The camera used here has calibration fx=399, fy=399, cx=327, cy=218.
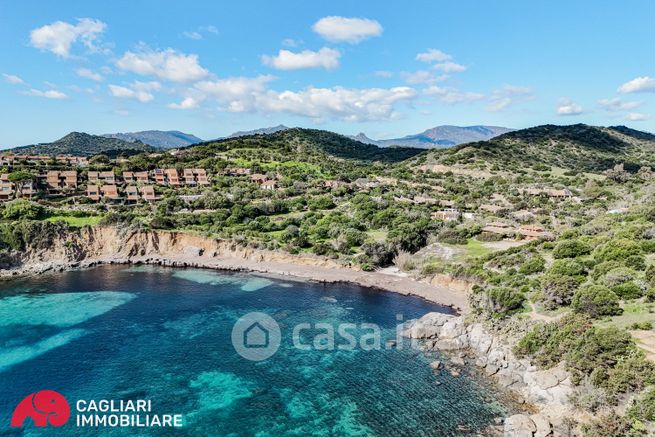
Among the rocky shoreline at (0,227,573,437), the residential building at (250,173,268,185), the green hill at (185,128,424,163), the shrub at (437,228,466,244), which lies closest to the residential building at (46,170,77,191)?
the rocky shoreline at (0,227,573,437)

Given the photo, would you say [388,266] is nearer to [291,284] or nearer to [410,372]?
[291,284]

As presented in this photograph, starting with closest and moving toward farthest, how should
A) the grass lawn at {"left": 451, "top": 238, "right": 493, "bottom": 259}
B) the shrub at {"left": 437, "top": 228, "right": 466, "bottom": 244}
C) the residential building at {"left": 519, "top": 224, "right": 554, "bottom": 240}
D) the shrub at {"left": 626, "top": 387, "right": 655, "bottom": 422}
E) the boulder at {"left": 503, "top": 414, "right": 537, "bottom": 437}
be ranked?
the shrub at {"left": 626, "top": 387, "right": 655, "bottom": 422}, the boulder at {"left": 503, "top": 414, "right": 537, "bottom": 437}, the grass lawn at {"left": 451, "top": 238, "right": 493, "bottom": 259}, the residential building at {"left": 519, "top": 224, "right": 554, "bottom": 240}, the shrub at {"left": 437, "top": 228, "right": 466, "bottom": 244}

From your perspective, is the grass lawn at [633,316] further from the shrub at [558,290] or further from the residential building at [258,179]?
the residential building at [258,179]

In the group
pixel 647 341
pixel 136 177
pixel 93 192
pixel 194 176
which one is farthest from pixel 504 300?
pixel 136 177

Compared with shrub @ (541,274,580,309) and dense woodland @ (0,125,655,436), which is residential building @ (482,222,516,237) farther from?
shrub @ (541,274,580,309)

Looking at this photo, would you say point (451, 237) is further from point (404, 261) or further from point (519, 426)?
point (519, 426)
